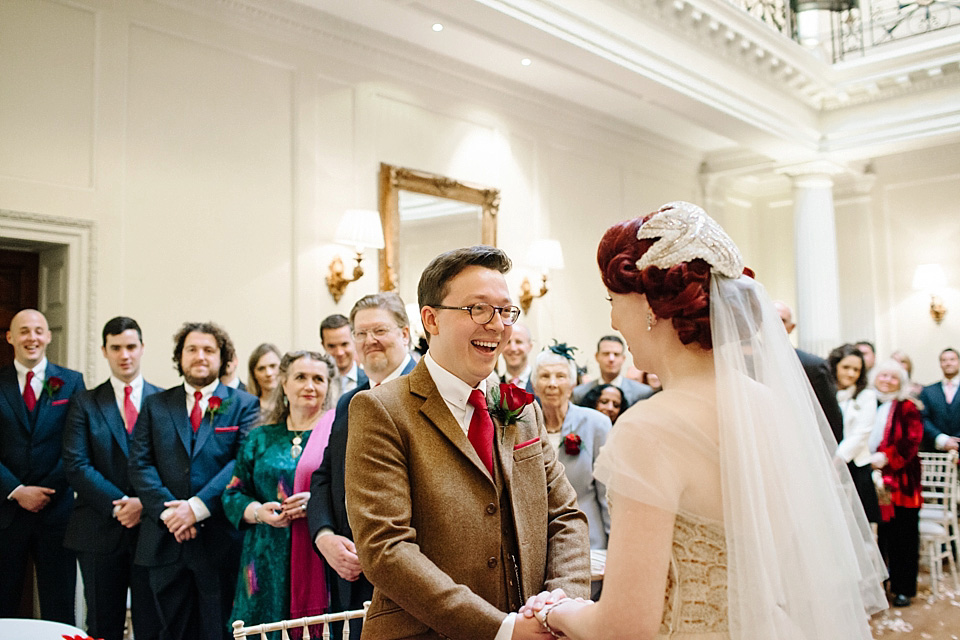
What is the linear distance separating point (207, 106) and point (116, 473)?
255 cm

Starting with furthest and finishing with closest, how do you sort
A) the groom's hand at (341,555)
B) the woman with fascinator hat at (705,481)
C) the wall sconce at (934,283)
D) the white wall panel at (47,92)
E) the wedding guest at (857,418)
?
the wall sconce at (934,283), the wedding guest at (857,418), the white wall panel at (47,92), the groom's hand at (341,555), the woman with fascinator hat at (705,481)

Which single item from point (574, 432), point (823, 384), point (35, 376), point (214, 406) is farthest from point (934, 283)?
point (35, 376)

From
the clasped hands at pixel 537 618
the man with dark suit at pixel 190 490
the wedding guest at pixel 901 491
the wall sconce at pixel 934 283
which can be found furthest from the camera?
the wall sconce at pixel 934 283

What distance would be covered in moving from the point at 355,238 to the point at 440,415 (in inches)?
170

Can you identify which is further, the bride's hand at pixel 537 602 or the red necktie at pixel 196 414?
the red necktie at pixel 196 414

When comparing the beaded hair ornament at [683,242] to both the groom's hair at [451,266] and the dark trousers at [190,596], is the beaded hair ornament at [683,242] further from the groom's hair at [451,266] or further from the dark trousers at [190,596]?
the dark trousers at [190,596]

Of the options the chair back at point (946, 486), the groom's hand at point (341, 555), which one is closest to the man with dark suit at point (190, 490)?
the groom's hand at point (341, 555)

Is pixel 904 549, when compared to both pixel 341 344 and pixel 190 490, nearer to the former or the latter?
pixel 341 344

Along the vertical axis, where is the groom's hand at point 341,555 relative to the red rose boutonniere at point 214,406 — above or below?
below

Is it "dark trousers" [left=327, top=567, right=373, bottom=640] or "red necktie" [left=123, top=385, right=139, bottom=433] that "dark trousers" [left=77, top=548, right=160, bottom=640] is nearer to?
"red necktie" [left=123, top=385, right=139, bottom=433]

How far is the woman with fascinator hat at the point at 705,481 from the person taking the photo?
1461 mm

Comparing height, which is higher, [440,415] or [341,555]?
[440,415]

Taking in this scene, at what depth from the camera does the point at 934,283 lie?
9.99 m

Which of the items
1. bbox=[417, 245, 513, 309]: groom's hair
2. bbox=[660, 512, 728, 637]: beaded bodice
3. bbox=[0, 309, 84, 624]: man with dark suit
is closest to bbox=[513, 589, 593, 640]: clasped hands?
bbox=[660, 512, 728, 637]: beaded bodice
